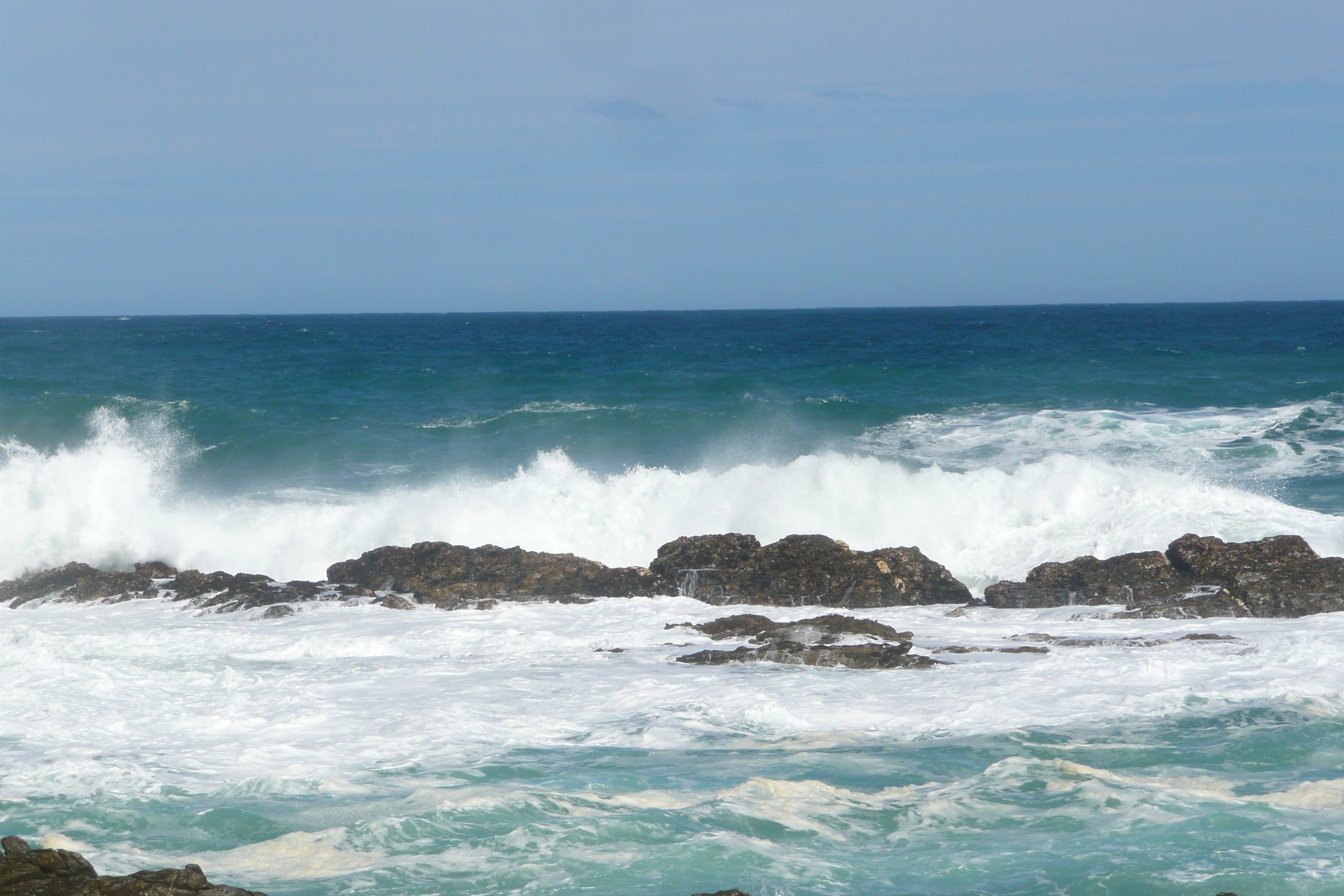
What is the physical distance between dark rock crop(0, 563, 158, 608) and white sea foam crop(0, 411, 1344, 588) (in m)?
2.16

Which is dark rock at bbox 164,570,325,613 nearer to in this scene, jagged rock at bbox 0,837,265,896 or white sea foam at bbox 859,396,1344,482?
jagged rock at bbox 0,837,265,896

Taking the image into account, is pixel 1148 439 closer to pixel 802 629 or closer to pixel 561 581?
pixel 561 581

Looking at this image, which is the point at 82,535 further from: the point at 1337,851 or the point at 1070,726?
the point at 1337,851

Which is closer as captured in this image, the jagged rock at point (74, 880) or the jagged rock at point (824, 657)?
the jagged rock at point (74, 880)

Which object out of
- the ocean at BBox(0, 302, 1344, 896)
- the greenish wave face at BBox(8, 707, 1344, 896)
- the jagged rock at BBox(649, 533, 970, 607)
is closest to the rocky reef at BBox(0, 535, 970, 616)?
the jagged rock at BBox(649, 533, 970, 607)

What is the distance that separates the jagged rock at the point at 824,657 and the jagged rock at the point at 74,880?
539 centimetres

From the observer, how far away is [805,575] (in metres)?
11.8

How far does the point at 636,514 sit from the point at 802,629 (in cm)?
635

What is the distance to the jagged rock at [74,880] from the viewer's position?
396 centimetres

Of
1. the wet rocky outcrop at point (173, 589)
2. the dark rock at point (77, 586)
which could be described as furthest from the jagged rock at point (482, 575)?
the dark rock at point (77, 586)

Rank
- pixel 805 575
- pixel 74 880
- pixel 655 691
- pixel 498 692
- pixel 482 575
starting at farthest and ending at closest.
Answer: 1. pixel 482 575
2. pixel 805 575
3. pixel 498 692
4. pixel 655 691
5. pixel 74 880

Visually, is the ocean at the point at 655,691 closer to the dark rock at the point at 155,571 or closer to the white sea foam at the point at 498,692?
the white sea foam at the point at 498,692

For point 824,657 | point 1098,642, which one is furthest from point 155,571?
point 1098,642

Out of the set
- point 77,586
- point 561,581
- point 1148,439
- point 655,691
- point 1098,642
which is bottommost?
point 77,586
